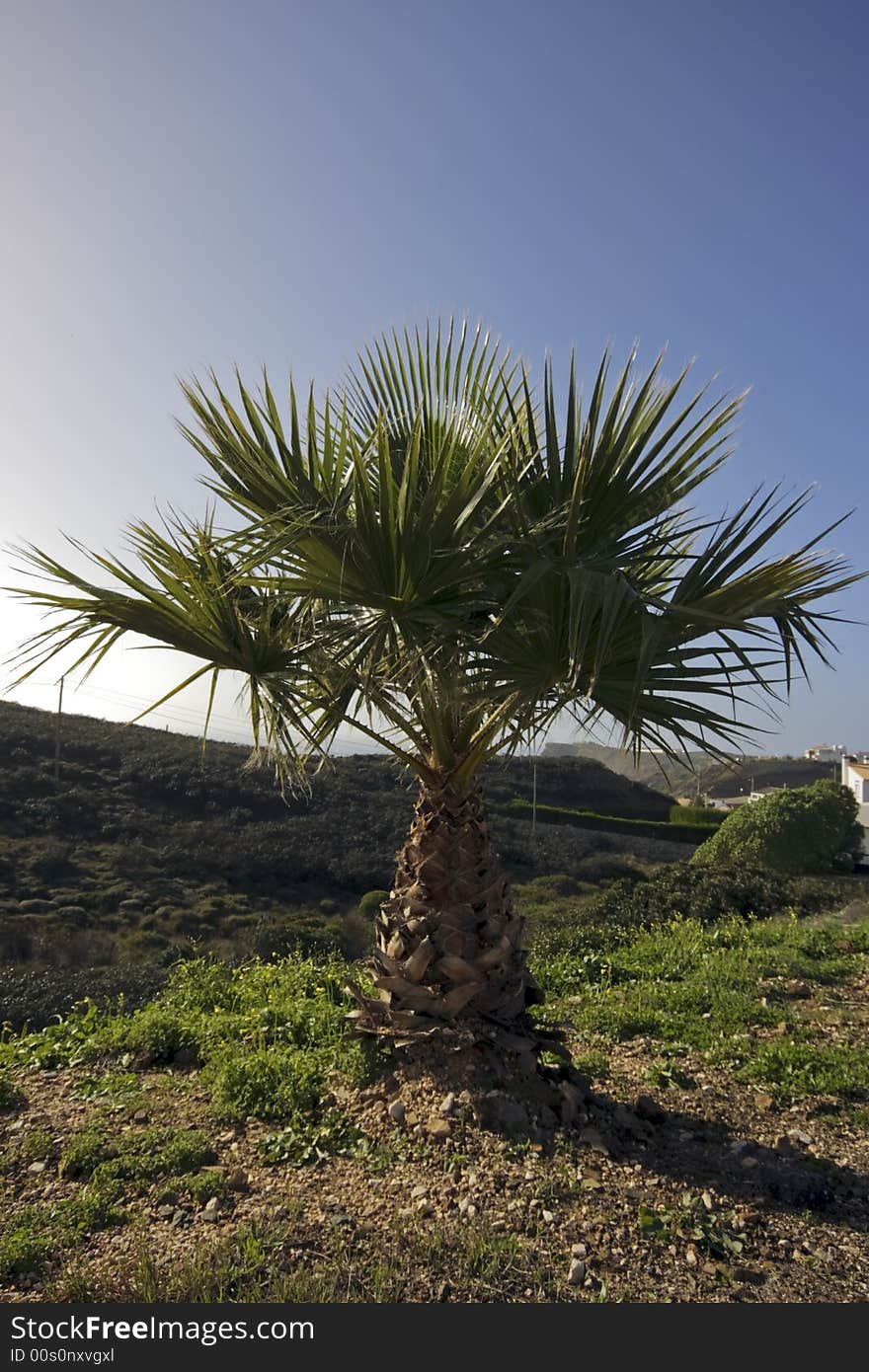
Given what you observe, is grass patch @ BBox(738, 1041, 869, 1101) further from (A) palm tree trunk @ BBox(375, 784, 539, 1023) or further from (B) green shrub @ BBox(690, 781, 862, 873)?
(B) green shrub @ BBox(690, 781, 862, 873)

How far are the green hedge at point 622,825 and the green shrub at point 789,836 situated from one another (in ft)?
42.8

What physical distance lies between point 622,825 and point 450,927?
2844 cm

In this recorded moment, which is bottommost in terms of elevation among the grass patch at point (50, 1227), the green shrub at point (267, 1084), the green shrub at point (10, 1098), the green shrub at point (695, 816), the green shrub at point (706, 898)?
the green shrub at point (10, 1098)

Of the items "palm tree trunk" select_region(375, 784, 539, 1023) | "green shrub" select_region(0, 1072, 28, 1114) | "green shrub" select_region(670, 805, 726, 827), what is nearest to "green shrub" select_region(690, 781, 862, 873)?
"palm tree trunk" select_region(375, 784, 539, 1023)

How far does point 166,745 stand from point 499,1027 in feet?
85.1

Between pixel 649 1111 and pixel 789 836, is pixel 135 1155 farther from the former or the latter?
pixel 789 836

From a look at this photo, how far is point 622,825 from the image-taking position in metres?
31.6

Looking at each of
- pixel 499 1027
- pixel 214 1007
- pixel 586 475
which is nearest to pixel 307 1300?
pixel 499 1027

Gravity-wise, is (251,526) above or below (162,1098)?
above

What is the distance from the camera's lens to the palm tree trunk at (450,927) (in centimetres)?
436

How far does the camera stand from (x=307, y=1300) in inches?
108

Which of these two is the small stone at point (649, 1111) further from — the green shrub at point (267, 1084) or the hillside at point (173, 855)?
the hillside at point (173, 855)

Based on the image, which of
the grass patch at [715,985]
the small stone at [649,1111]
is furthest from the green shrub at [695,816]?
the small stone at [649,1111]

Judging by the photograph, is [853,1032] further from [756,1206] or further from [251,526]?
[251,526]
